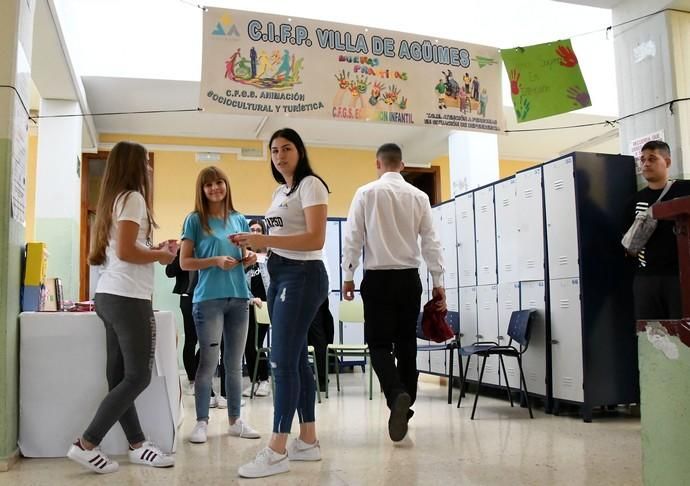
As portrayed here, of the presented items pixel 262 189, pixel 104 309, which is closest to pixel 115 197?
pixel 104 309

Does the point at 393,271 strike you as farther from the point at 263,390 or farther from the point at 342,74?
the point at 263,390

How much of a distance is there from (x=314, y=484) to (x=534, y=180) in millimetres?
2972

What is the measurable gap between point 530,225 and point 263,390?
2601 mm

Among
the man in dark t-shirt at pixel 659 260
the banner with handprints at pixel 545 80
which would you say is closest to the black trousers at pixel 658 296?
the man in dark t-shirt at pixel 659 260

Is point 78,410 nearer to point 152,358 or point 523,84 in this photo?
point 152,358

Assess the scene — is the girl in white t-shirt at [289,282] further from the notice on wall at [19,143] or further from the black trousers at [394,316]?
the notice on wall at [19,143]

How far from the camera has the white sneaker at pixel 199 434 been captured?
10.4 ft

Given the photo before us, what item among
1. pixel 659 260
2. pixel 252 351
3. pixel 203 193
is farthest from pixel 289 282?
pixel 252 351

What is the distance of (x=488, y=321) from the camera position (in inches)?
199

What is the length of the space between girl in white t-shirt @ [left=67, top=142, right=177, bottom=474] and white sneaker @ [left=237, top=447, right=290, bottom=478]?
0.44 m

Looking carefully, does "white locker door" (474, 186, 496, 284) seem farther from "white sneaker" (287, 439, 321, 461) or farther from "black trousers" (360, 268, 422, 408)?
"white sneaker" (287, 439, 321, 461)

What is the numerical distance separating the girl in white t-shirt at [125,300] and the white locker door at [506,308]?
280 centimetres

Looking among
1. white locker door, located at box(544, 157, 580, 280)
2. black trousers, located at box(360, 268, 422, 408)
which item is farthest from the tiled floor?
white locker door, located at box(544, 157, 580, 280)

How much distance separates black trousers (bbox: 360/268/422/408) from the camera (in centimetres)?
328
